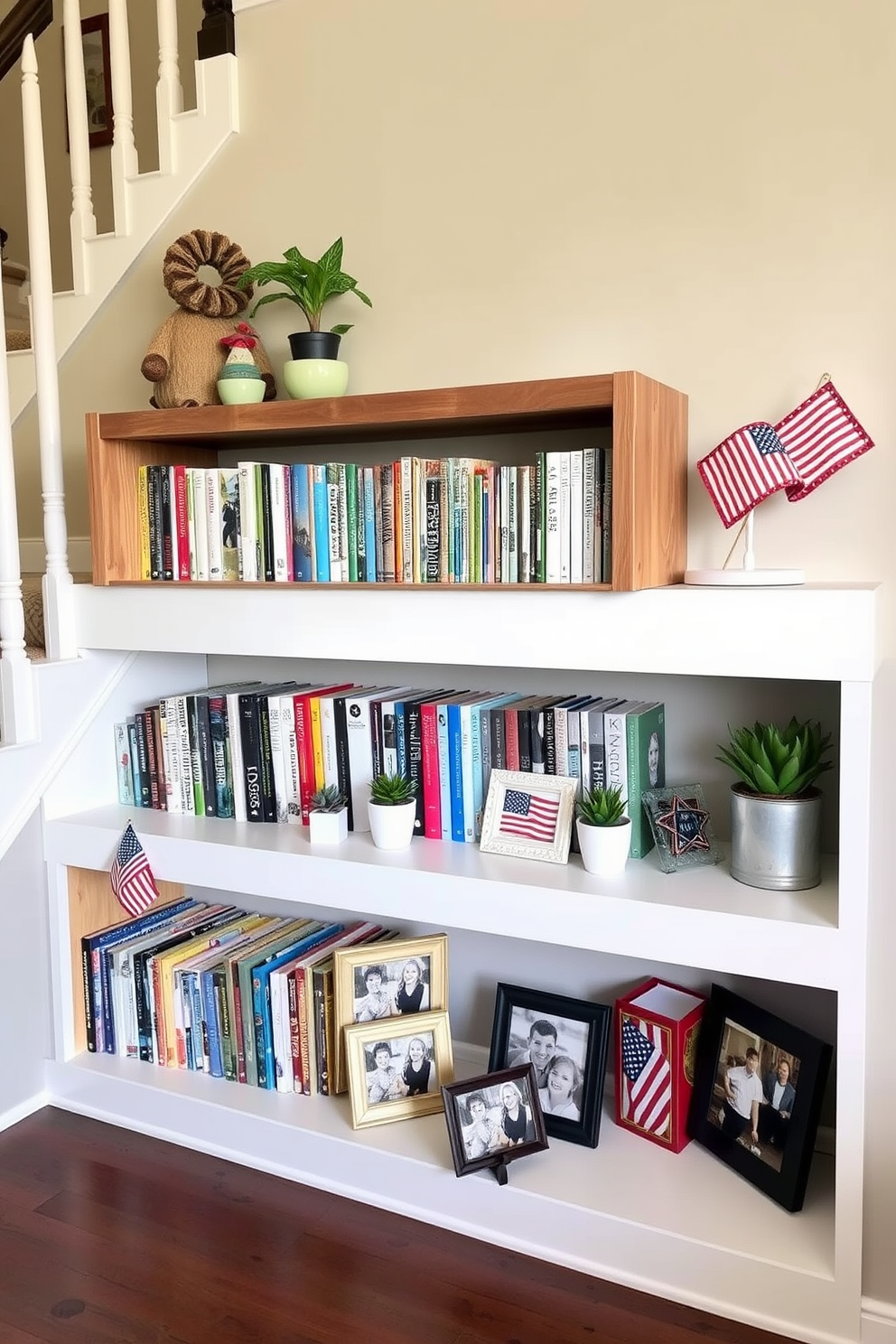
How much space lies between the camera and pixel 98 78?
2982mm

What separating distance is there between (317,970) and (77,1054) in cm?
62

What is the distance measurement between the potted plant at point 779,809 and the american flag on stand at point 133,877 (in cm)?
112

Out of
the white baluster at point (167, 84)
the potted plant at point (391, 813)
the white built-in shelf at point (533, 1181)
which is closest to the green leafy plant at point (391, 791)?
the potted plant at point (391, 813)

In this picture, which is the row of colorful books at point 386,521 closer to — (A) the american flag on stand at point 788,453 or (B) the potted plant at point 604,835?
(A) the american flag on stand at point 788,453

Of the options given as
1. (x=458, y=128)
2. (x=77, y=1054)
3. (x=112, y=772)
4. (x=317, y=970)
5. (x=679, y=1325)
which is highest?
(x=458, y=128)

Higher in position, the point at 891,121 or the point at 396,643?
the point at 891,121

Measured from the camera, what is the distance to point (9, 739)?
6.91 ft

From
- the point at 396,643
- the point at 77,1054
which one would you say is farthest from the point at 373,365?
the point at 77,1054

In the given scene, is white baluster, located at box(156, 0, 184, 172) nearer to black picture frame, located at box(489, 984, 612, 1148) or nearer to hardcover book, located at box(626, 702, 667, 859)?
hardcover book, located at box(626, 702, 667, 859)

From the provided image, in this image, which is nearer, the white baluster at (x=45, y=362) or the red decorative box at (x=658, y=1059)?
the red decorative box at (x=658, y=1059)

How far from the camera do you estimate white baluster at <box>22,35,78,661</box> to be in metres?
2.10

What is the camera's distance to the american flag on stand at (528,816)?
185cm

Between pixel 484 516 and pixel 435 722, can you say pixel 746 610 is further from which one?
pixel 435 722

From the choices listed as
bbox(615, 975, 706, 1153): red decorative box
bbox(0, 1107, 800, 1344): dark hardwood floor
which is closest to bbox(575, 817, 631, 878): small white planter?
bbox(615, 975, 706, 1153): red decorative box
